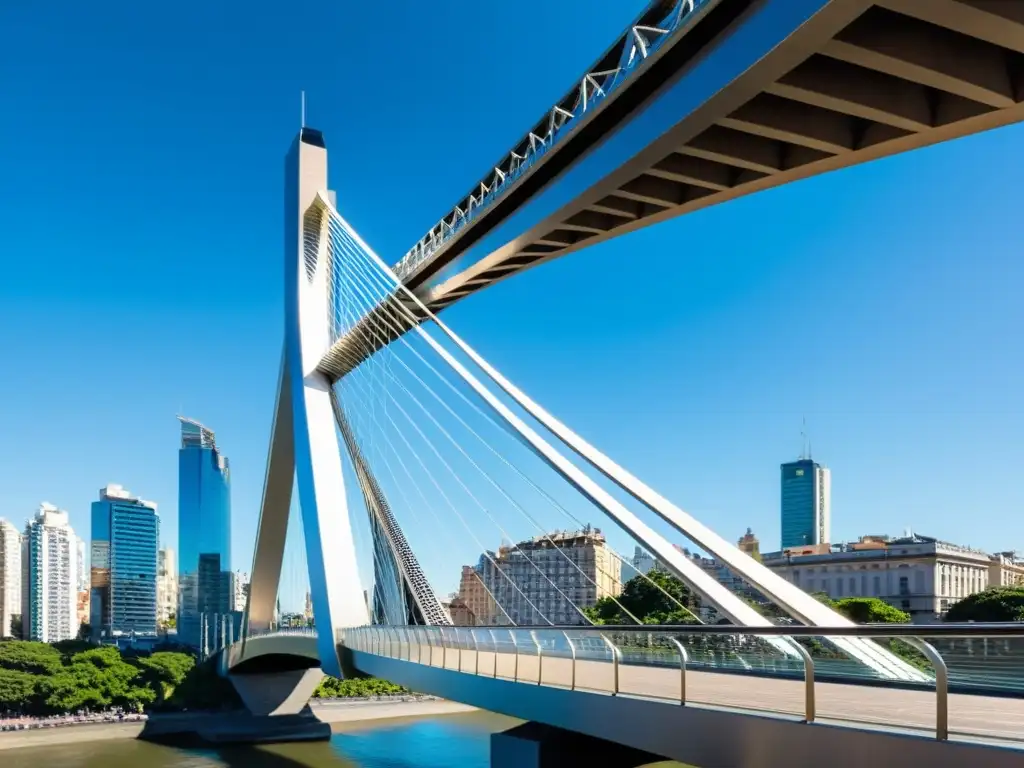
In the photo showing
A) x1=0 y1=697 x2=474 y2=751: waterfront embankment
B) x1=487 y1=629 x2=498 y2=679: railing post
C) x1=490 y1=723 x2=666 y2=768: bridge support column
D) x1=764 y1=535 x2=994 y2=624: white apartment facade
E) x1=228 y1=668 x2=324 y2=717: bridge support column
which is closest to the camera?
x1=490 y1=723 x2=666 y2=768: bridge support column

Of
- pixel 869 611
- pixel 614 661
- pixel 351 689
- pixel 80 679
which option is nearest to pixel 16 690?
pixel 80 679

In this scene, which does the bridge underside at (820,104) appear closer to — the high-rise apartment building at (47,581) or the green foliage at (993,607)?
the green foliage at (993,607)

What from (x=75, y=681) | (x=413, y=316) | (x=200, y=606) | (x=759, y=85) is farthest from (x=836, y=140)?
(x=200, y=606)

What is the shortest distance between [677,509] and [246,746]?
891 inches

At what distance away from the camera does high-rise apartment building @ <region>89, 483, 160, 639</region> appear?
73.9 metres

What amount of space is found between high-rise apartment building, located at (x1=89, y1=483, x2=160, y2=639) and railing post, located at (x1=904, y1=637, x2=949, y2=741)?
75354mm

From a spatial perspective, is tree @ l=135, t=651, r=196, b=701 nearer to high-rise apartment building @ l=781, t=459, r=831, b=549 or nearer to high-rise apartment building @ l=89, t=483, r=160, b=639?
high-rise apartment building @ l=89, t=483, r=160, b=639

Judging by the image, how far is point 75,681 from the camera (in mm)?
32281

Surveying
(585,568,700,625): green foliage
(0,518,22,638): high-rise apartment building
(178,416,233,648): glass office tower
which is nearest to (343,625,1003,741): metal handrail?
(585,568,700,625): green foliage

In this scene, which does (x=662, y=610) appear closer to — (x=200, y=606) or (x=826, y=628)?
(x=826, y=628)

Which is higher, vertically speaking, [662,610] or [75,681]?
[662,610]

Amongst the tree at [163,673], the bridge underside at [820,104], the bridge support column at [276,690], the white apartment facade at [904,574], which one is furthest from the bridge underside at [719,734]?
the tree at [163,673]

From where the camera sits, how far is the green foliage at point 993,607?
2202cm

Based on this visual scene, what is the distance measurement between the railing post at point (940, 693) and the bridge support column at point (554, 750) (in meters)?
3.43
